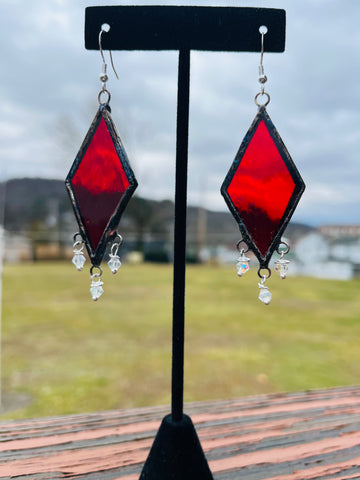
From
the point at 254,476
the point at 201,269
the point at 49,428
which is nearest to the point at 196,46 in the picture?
the point at 254,476

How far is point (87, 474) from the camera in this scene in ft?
3.19

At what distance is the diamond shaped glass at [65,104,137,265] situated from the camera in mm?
774

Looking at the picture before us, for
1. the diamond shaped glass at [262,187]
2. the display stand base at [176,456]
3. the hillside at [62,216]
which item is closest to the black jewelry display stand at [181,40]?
the display stand base at [176,456]

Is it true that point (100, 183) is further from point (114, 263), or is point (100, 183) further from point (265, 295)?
point (265, 295)

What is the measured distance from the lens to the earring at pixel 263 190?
0.78m

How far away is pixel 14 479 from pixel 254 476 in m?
0.59

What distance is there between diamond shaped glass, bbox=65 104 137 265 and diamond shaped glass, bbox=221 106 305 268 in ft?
0.71

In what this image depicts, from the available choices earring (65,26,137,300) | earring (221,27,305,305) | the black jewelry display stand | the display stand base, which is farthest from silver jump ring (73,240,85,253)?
the display stand base

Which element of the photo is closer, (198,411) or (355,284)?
(198,411)

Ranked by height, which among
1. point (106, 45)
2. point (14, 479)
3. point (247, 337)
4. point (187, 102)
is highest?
point (106, 45)

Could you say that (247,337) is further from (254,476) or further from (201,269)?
(201,269)

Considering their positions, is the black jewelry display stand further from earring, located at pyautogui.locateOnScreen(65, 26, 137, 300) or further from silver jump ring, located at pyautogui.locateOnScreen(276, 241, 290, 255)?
silver jump ring, located at pyautogui.locateOnScreen(276, 241, 290, 255)

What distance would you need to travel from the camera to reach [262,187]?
0.80 metres

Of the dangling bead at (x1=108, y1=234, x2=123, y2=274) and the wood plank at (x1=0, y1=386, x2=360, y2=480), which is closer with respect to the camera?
the dangling bead at (x1=108, y1=234, x2=123, y2=274)
